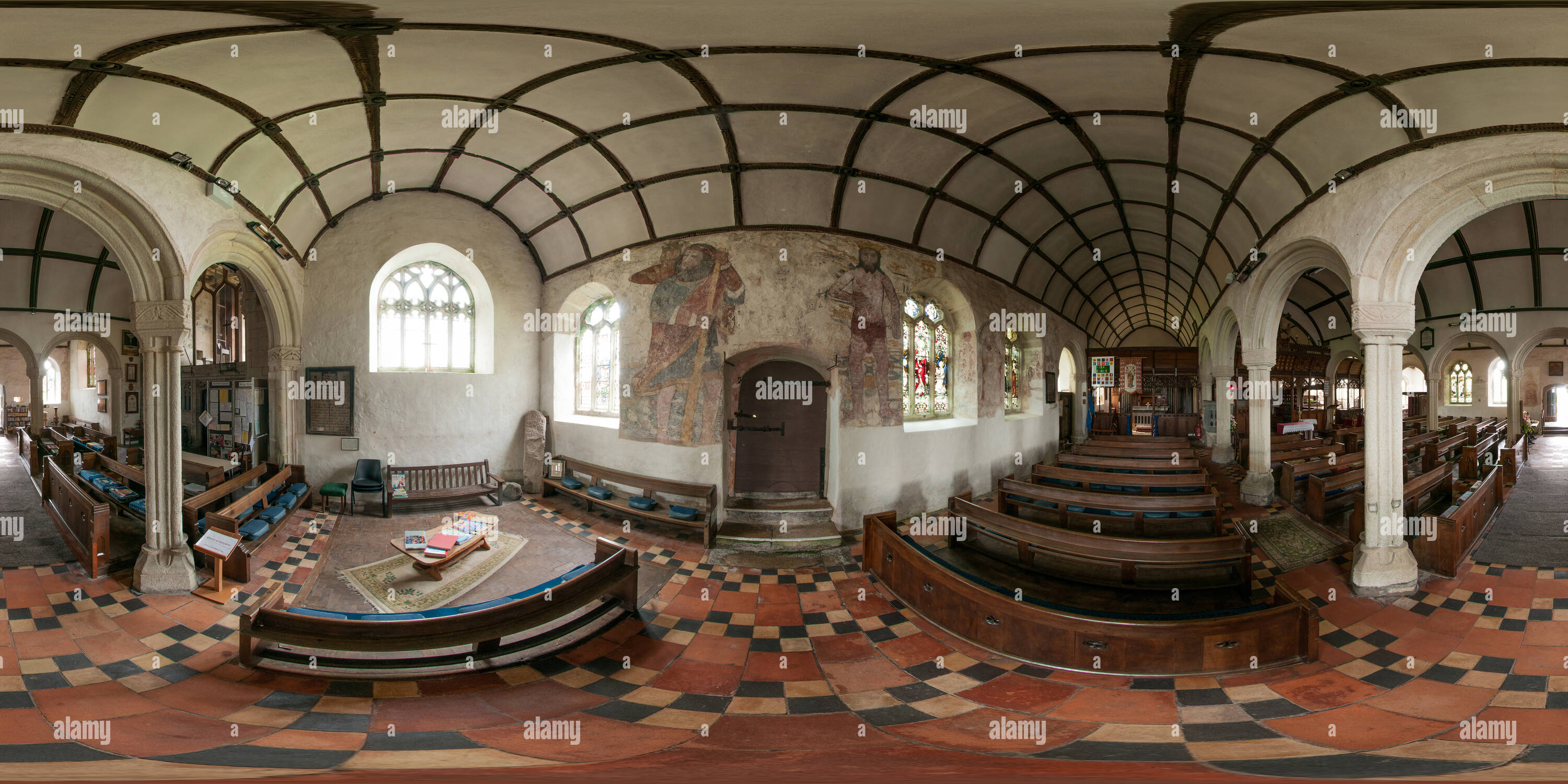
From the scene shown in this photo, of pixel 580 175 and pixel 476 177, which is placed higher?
pixel 476 177

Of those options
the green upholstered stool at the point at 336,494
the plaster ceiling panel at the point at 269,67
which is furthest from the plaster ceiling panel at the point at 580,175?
the green upholstered stool at the point at 336,494

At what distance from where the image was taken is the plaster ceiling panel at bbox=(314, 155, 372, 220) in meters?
8.12

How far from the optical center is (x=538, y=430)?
34.4ft

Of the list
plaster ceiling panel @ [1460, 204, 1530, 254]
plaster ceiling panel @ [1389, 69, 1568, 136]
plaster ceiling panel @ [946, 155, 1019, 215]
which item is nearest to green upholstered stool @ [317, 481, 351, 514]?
plaster ceiling panel @ [946, 155, 1019, 215]

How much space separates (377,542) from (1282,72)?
10460mm

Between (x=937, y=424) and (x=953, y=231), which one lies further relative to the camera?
(x=937, y=424)

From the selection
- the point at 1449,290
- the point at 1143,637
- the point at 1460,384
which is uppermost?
the point at 1449,290

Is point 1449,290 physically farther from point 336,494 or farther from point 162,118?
point 336,494

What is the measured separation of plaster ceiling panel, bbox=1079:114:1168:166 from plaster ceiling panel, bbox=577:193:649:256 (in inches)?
224

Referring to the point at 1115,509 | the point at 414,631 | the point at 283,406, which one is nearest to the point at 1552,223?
the point at 1115,509

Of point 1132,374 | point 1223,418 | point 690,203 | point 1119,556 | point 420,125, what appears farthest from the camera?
point 1132,374

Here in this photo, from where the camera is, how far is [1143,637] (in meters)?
4.26

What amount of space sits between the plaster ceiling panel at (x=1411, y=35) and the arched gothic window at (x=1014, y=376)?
29.7 feet

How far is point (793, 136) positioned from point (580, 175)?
3.08 m
